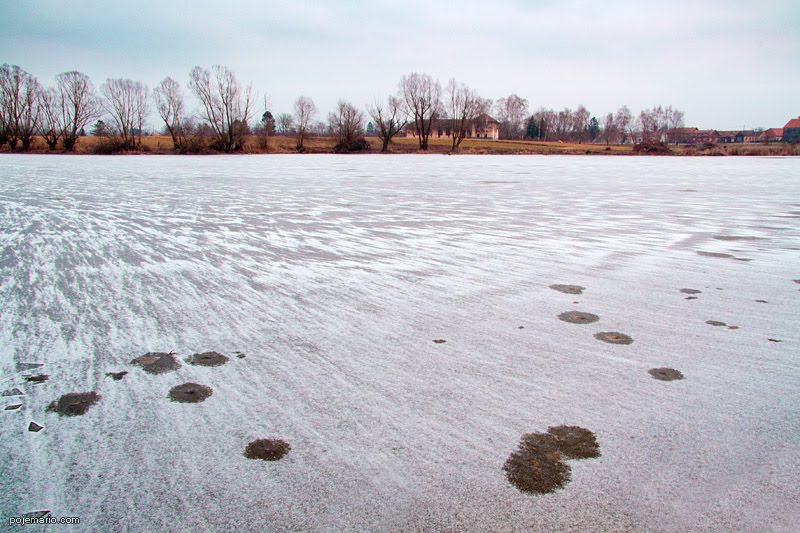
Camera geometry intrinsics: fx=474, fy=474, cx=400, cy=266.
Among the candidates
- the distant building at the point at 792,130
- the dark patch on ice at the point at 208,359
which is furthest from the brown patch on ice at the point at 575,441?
the distant building at the point at 792,130

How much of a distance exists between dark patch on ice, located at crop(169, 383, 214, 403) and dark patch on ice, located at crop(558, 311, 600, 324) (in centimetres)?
171

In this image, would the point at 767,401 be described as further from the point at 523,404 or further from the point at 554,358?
the point at 523,404

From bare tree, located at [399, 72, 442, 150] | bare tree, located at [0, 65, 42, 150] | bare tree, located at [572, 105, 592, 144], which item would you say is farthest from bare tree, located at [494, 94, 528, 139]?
bare tree, located at [0, 65, 42, 150]

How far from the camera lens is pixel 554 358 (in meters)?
1.99

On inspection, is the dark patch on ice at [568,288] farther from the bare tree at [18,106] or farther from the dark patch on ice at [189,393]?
the bare tree at [18,106]

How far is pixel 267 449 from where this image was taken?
1399 mm

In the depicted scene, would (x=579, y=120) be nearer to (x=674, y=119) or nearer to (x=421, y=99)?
(x=674, y=119)

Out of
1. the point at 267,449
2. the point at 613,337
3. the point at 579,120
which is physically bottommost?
the point at 267,449

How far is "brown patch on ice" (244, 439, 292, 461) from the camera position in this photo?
1.37 meters

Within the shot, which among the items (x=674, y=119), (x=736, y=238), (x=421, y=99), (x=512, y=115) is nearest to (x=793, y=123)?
(x=674, y=119)

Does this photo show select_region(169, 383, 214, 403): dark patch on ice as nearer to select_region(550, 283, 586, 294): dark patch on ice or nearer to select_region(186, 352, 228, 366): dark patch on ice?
select_region(186, 352, 228, 366): dark patch on ice

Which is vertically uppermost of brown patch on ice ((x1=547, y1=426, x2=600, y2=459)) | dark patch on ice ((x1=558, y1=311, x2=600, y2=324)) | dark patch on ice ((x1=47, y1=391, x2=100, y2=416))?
dark patch on ice ((x1=558, y1=311, x2=600, y2=324))

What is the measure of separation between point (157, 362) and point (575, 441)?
1.63m

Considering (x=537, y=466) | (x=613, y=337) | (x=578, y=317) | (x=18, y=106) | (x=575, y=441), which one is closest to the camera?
(x=537, y=466)
